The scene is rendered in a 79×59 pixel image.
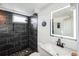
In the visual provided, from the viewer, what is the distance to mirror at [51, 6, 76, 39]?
92 centimetres

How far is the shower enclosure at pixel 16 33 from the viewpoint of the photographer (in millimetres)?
932

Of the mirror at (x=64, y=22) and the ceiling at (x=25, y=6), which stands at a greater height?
the ceiling at (x=25, y=6)

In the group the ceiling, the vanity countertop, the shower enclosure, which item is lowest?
the vanity countertop

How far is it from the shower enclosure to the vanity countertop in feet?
0.48

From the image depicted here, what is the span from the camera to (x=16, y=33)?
99cm

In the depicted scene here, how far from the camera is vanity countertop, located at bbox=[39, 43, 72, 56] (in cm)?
90

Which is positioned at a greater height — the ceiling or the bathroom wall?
the ceiling

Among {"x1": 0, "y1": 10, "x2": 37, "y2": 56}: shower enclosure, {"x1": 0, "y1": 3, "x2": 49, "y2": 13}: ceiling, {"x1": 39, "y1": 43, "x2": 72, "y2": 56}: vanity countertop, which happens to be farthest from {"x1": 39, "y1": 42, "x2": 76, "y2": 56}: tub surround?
{"x1": 0, "y1": 3, "x2": 49, "y2": 13}: ceiling

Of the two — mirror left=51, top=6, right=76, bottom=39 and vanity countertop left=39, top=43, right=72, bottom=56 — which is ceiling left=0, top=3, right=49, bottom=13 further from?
vanity countertop left=39, top=43, right=72, bottom=56

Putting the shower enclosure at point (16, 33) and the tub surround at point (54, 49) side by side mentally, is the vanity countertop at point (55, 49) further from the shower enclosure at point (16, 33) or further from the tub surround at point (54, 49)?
the shower enclosure at point (16, 33)

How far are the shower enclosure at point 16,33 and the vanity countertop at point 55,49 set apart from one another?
146mm

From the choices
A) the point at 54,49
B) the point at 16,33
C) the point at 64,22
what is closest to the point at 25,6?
the point at 16,33

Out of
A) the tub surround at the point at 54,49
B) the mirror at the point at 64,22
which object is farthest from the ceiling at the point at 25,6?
the tub surround at the point at 54,49

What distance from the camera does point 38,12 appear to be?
39.0 inches
